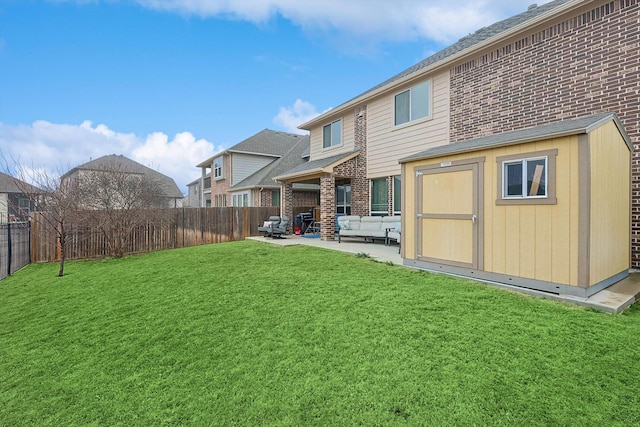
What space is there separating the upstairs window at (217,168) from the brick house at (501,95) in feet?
44.7

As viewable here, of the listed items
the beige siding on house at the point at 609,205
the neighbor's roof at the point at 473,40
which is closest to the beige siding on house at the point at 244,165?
the neighbor's roof at the point at 473,40

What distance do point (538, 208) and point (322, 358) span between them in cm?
417

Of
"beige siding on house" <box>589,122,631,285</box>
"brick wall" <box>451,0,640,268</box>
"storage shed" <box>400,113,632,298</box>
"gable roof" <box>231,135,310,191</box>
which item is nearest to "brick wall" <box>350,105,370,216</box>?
"brick wall" <box>451,0,640,268</box>

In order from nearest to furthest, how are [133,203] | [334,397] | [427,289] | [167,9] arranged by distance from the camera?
[334,397] < [427,289] < [133,203] < [167,9]

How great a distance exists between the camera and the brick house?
21.4ft

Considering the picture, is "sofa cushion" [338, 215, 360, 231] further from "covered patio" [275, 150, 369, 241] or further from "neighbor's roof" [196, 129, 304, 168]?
"neighbor's roof" [196, 129, 304, 168]

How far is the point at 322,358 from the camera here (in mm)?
3369

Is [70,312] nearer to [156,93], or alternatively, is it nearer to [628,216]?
[628,216]

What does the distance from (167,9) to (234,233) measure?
10.3 metres

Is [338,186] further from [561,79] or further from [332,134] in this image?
[561,79]

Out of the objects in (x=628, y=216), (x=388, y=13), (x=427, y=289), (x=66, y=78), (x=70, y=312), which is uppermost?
(x=388, y=13)

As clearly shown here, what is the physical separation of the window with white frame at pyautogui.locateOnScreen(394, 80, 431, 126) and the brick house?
3cm

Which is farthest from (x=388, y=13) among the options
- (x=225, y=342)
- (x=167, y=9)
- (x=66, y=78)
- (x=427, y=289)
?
(x=66, y=78)

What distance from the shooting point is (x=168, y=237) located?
14.0 meters
